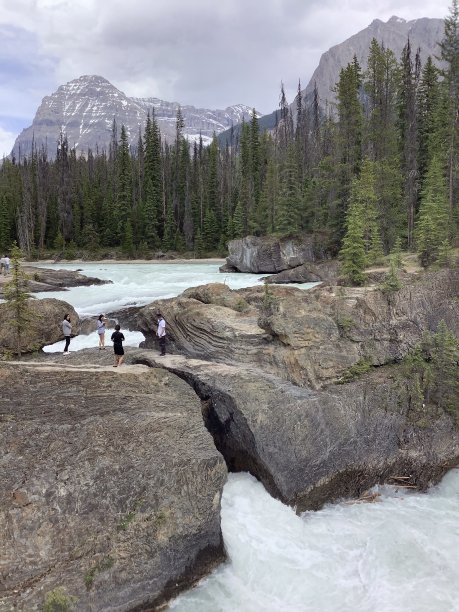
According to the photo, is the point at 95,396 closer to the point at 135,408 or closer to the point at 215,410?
the point at 135,408

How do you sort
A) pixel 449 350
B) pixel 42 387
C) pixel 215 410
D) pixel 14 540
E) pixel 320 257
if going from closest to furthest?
pixel 14 540
pixel 42 387
pixel 215 410
pixel 449 350
pixel 320 257

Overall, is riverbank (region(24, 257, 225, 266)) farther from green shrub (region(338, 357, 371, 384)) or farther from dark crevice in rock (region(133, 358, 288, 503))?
dark crevice in rock (region(133, 358, 288, 503))

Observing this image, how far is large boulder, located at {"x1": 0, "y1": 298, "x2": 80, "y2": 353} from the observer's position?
66.9 ft

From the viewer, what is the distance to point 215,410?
1266cm

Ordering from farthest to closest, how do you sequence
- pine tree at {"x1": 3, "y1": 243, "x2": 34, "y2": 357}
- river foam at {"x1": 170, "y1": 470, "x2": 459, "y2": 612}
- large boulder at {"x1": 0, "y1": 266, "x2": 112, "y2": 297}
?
1. large boulder at {"x1": 0, "y1": 266, "x2": 112, "y2": 297}
2. pine tree at {"x1": 3, "y1": 243, "x2": 34, "y2": 357}
3. river foam at {"x1": 170, "y1": 470, "x2": 459, "y2": 612}

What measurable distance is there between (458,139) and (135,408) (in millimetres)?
38953

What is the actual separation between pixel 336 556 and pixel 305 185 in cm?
5663

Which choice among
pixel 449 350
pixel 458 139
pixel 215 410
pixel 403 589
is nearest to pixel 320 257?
pixel 458 139

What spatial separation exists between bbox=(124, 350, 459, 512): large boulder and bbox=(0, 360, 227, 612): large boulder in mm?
1987

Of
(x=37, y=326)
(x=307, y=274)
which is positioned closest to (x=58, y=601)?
(x=37, y=326)

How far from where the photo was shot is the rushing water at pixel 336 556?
910 centimetres

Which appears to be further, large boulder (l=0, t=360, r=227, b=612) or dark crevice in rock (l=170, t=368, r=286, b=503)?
dark crevice in rock (l=170, t=368, r=286, b=503)

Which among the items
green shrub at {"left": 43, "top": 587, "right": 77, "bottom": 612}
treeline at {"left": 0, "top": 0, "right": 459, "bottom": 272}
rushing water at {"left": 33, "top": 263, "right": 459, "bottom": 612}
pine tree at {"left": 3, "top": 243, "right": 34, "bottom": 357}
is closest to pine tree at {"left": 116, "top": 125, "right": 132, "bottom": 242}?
treeline at {"left": 0, "top": 0, "right": 459, "bottom": 272}

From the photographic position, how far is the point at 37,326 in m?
21.7
